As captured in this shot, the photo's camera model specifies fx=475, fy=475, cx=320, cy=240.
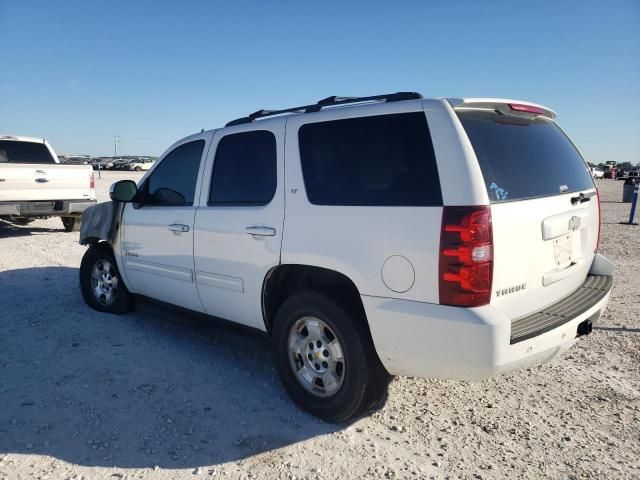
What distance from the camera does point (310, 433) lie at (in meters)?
3.02

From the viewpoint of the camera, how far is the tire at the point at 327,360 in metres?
2.91

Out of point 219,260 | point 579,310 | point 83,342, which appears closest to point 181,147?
point 219,260

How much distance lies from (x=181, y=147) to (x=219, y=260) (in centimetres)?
129

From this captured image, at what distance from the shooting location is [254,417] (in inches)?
126

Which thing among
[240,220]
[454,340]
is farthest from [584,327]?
[240,220]

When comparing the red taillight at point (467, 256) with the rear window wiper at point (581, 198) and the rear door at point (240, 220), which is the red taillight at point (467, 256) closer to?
the rear window wiper at point (581, 198)

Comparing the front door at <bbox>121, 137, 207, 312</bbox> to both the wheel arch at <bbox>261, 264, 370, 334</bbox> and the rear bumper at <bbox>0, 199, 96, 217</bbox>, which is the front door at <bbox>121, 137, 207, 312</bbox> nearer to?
the wheel arch at <bbox>261, 264, 370, 334</bbox>

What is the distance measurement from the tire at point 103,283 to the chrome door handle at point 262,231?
2.29m

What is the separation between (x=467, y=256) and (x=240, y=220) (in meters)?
1.74

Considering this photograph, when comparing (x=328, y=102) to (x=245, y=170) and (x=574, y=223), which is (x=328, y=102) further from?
(x=574, y=223)

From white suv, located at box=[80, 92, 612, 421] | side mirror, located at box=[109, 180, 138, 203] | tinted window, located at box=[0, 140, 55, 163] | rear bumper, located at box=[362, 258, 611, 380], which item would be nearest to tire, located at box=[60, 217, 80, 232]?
tinted window, located at box=[0, 140, 55, 163]

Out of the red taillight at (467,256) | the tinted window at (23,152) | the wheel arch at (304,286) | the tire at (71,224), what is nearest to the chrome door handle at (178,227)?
the wheel arch at (304,286)

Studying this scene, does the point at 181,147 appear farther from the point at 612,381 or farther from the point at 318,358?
the point at 612,381

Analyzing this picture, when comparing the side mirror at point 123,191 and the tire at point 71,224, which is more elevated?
the side mirror at point 123,191
